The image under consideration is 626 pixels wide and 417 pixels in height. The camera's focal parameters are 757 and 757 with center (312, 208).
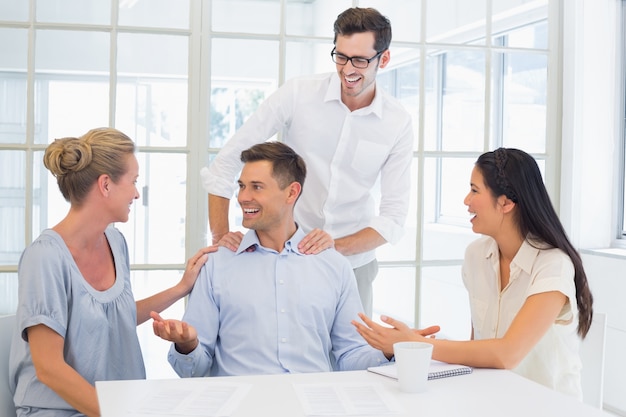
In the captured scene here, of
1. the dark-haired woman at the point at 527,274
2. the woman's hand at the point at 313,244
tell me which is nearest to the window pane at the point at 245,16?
the woman's hand at the point at 313,244

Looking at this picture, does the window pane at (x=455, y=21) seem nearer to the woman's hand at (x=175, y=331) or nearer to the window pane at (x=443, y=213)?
the window pane at (x=443, y=213)

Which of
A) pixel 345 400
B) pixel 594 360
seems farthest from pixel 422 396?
pixel 594 360

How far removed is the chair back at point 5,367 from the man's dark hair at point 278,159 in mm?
837

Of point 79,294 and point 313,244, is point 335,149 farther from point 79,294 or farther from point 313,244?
point 79,294

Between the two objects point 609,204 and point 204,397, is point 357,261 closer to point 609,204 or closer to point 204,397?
point 204,397

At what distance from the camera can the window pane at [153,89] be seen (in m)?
3.07

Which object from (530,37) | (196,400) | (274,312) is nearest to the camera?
(196,400)

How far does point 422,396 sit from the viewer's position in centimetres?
158

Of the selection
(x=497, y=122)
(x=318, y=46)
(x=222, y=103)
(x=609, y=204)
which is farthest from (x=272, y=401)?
(x=609, y=204)

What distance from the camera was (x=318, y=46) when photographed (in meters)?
3.28

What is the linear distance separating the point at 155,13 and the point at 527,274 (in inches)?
73.2

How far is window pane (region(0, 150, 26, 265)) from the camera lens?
2.98 metres

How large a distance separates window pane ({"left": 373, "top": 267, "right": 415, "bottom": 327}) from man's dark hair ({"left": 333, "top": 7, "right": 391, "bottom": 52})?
3.94ft

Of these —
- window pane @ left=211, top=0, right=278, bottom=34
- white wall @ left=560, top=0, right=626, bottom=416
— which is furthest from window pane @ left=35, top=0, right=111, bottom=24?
white wall @ left=560, top=0, right=626, bottom=416
